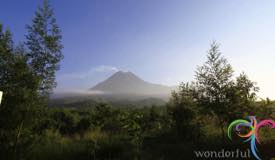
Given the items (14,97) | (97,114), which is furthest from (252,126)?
(14,97)

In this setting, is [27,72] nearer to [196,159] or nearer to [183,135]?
[196,159]

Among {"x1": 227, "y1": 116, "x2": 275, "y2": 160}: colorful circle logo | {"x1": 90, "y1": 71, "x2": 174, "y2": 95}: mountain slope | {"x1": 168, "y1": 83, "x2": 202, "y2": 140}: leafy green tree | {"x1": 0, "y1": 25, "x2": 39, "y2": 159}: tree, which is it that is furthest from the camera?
{"x1": 90, "y1": 71, "x2": 174, "y2": 95}: mountain slope

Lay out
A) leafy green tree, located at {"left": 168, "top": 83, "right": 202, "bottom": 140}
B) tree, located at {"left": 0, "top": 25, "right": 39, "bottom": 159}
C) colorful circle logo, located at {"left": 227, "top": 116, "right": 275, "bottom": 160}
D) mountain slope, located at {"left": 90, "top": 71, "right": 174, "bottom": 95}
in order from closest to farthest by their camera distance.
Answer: tree, located at {"left": 0, "top": 25, "right": 39, "bottom": 159}, colorful circle logo, located at {"left": 227, "top": 116, "right": 275, "bottom": 160}, leafy green tree, located at {"left": 168, "top": 83, "right": 202, "bottom": 140}, mountain slope, located at {"left": 90, "top": 71, "right": 174, "bottom": 95}

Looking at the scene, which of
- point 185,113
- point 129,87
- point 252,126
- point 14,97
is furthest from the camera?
point 129,87

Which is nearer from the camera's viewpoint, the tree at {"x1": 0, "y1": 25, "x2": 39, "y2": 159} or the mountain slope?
the tree at {"x1": 0, "y1": 25, "x2": 39, "y2": 159}

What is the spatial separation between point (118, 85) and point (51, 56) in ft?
582

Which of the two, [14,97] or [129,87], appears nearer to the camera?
[14,97]

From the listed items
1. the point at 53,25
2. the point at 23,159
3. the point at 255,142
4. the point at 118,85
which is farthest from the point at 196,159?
the point at 118,85

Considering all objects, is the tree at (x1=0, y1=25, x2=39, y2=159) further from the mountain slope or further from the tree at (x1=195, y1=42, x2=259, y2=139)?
the mountain slope

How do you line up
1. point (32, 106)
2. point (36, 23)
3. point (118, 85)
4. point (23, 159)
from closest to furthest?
1. point (23, 159)
2. point (32, 106)
3. point (36, 23)
4. point (118, 85)

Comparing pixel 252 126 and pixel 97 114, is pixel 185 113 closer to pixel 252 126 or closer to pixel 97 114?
pixel 252 126

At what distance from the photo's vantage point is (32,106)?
18.1 feet

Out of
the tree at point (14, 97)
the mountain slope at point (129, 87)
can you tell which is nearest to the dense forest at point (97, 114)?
the tree at point (14, 97)

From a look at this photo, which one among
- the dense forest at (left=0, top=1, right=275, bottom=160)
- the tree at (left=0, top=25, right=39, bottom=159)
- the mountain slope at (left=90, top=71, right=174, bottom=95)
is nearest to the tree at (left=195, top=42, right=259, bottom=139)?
the dense forest at (left=0, top=1, right=275, bottom=160)
